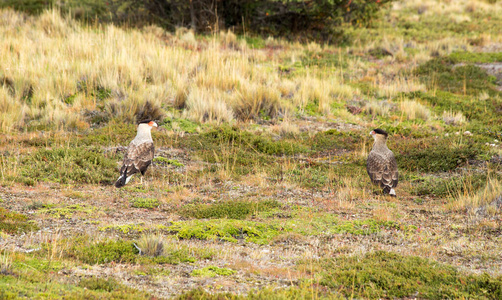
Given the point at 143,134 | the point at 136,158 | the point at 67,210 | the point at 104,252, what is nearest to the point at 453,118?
the point at 143,134

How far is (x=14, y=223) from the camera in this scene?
19.0ft

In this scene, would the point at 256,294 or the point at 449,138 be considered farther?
the point at 449,138

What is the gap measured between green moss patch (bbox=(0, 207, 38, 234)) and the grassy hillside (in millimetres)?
21

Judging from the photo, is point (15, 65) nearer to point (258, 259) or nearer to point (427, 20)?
point (258, 259)

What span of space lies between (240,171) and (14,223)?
4542 millimetres

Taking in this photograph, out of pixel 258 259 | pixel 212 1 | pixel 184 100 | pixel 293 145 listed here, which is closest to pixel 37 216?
pixel 258 259

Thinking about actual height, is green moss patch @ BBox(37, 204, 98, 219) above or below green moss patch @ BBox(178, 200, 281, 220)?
above

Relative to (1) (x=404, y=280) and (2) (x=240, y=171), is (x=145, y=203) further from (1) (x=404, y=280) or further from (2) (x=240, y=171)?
(1) (x=404, y=280)

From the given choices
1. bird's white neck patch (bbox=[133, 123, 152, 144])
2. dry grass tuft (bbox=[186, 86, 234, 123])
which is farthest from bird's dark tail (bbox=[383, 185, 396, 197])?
dry grass tuft (bbox=[186, 86, 234, 123])

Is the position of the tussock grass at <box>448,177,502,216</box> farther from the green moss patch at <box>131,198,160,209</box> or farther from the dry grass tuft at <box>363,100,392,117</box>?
the dry grass tuft at <box>363,100,392,117</box>

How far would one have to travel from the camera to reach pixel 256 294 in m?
4.28

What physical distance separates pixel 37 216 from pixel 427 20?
89.8 ft

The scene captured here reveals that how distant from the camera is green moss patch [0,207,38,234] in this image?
565 centimetres

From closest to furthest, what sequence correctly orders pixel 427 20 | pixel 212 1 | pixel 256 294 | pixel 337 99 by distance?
pixel 256 294, pixel 337 99, pixel 212 1, pixel 427 20
